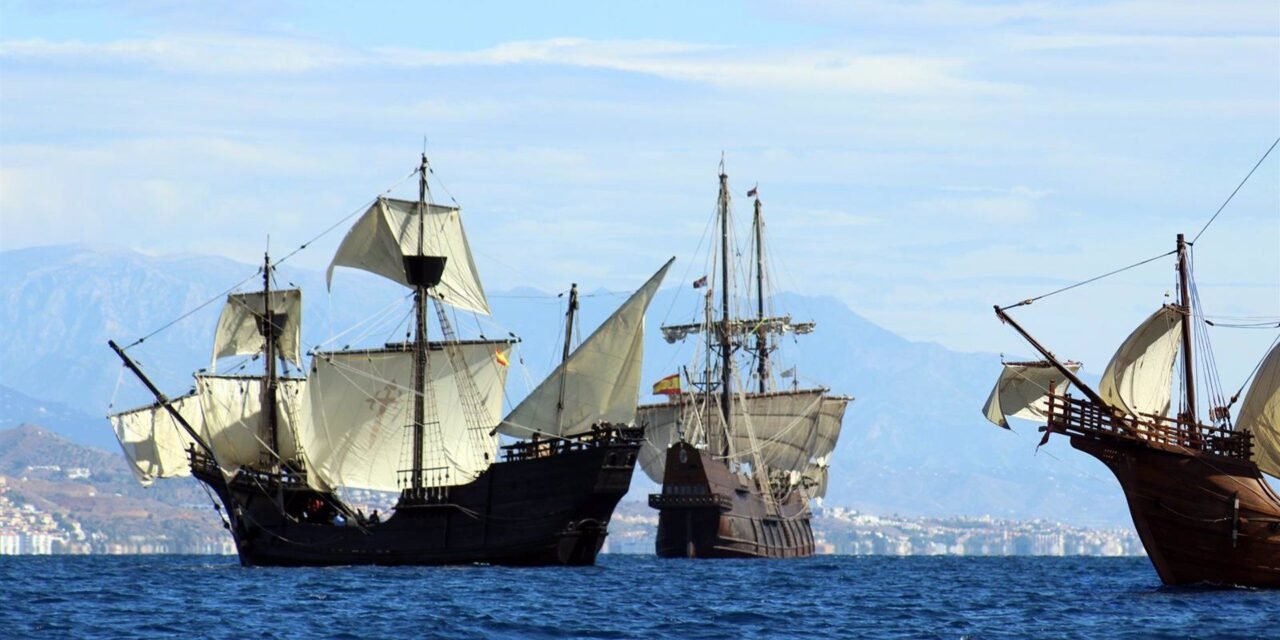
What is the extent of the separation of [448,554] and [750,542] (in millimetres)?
41540

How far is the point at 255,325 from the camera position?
328 ft

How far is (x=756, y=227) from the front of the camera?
475ft

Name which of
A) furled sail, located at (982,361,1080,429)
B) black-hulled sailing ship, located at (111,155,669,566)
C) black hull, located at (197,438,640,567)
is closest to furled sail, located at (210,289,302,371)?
black-hulled sailing ship, located at (111,155,669,566)

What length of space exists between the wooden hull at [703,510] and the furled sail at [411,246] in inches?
1178

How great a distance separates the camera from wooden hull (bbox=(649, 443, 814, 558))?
12275cm

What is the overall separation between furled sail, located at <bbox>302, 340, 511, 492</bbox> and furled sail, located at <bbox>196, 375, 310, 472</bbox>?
5.98m

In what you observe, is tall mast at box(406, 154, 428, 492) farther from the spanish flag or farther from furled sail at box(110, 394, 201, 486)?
the spanish flag

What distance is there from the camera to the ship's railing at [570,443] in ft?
287

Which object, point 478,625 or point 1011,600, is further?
point 1011,600

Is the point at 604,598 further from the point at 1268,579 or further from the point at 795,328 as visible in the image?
the point at 795,328

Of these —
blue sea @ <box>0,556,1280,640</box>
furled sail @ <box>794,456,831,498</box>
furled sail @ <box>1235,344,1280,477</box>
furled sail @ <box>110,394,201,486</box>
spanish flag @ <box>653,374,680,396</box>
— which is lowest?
blue sea @ <box>0,556,1280,640</box>

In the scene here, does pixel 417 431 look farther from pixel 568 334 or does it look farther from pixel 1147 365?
pixel 1147 365

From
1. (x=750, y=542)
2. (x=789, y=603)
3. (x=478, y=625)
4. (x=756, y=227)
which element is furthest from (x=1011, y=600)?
(x=756, y=227)

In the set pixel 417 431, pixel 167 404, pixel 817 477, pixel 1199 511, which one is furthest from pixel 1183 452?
pixel 817 477
